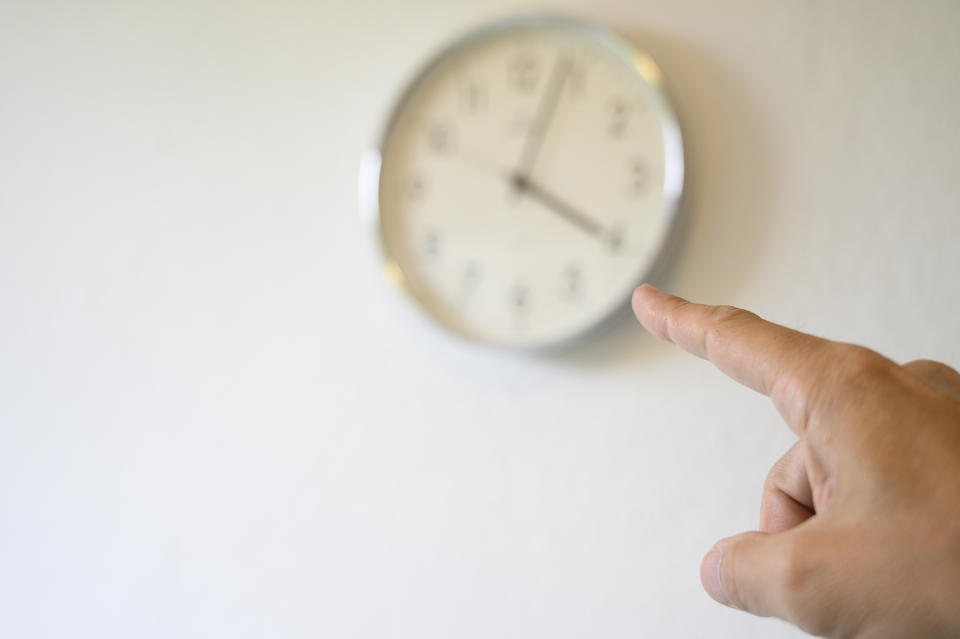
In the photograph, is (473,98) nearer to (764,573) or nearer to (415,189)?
(415,189)

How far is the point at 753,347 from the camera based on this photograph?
45 cm

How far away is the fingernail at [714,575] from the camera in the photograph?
0.46 metres

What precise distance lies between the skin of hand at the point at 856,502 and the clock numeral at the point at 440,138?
633mm

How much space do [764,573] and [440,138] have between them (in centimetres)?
74

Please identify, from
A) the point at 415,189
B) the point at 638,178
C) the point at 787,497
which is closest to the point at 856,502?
the point at 787,497

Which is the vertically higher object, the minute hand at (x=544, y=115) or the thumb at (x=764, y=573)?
the minute hand at (x=544, y=115)

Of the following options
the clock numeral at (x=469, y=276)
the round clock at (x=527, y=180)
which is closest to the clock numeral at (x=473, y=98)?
the round clock at (x=527, y=180)

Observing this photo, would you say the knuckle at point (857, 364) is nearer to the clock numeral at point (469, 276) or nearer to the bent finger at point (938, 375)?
the bent finger at point (938, 375)

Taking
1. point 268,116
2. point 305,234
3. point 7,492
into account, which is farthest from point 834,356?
point 7,492

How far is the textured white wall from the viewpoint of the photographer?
0.88 metres

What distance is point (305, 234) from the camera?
1074 millimetres

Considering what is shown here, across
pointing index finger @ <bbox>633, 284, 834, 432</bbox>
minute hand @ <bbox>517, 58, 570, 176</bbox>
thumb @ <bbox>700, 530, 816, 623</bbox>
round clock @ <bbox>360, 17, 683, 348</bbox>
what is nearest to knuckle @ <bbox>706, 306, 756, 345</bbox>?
pointing index finger @ <bbox>633, 284, 834, 432</bbox>

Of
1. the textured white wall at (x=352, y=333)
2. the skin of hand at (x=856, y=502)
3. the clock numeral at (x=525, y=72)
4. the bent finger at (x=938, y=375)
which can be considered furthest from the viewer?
the clock numeral at (x=525, y=72)

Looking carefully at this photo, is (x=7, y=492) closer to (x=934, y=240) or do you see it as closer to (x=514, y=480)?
(x=514, y=480)
